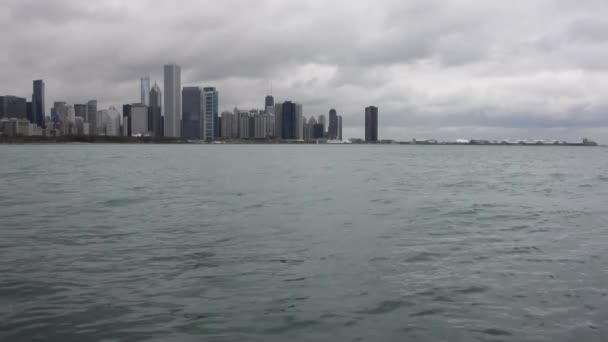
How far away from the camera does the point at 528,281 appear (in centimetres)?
1330

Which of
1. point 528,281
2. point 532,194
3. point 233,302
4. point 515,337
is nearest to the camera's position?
point 515,337

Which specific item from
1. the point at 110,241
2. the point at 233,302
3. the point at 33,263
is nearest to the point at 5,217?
the point at 110,241

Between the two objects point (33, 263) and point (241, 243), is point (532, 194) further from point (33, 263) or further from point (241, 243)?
point (33, 263)

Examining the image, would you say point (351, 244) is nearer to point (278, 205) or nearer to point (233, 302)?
point (233, 302)

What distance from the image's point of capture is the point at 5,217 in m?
24.2

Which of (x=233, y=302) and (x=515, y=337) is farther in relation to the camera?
(x=233, y=302)

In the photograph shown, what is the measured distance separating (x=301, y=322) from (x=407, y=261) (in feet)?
20.2

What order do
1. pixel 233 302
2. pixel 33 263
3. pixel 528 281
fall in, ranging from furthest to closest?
pixel 33 263, pixel 528 281, pixel 233 302

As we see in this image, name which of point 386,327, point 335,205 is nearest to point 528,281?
point 386,327

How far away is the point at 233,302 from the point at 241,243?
21.9 ft

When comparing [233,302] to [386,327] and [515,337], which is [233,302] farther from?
[515,337]

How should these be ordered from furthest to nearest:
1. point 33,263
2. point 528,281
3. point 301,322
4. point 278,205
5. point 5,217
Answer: point 278,205 → point 5,217 → point 33,263 → point 528,281 → point 301,322

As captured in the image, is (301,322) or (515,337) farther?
(301,322)

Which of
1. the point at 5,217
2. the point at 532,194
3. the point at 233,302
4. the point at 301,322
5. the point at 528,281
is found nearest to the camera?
the point at 301,322
